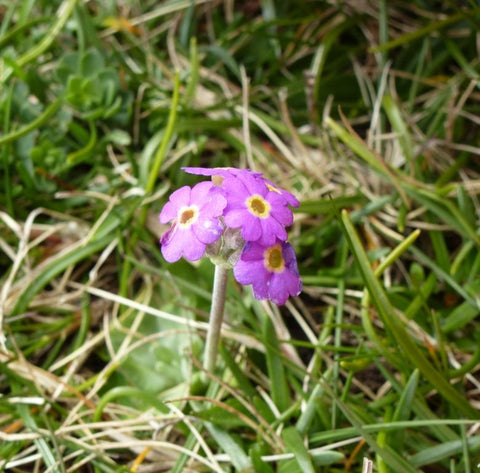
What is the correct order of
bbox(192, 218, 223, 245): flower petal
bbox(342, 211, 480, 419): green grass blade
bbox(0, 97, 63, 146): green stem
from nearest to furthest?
bbox(192, 218, 223, 245): flower petal
bbox(342, 211, 480, 419): green grass blade
bbox(0, 97, 63, 146): green stem

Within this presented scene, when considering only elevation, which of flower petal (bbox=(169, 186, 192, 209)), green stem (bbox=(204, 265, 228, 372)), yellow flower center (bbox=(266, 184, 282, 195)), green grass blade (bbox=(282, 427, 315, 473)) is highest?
flower petal (bbox=(169, 186, 192, 209))

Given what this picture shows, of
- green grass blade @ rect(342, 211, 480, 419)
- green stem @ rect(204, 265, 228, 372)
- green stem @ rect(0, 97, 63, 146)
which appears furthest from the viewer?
green stem @ rect(0, 97, 63, 146)

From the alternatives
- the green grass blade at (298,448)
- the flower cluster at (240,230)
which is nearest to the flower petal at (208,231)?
the flower cluster at (240,230)

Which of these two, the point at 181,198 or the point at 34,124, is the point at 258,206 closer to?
the point at 181,198

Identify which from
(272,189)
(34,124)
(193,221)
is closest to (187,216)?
(193,221)

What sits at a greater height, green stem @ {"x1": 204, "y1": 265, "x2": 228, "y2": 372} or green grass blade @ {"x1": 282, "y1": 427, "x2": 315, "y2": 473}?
green stem @ {"x1": 204, "y1": 265, "x2": 228, "y2": 372}

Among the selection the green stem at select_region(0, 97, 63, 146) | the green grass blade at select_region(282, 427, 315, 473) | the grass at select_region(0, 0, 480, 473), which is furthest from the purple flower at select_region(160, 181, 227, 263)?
the green stem at select_region(0, 97, 63, 146)

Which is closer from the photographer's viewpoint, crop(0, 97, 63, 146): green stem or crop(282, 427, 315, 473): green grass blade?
crop(282, 427, 315, 473): green grass blade

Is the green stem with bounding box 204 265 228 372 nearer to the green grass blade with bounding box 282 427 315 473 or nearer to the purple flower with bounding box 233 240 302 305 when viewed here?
the purple flower with bounding box 233 240 302 305
